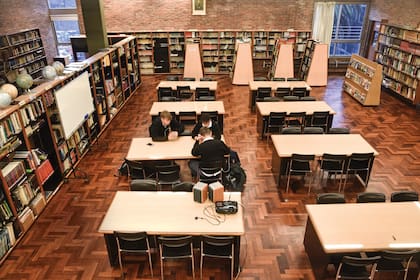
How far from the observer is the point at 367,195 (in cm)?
417

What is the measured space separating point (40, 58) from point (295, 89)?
9.54 m

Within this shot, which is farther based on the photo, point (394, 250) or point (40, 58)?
point (40, 58)

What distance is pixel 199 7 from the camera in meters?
12.5

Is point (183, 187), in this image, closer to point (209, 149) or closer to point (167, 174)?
point (209, 149)

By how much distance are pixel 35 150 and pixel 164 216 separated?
253 cm

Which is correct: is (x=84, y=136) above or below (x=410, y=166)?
above

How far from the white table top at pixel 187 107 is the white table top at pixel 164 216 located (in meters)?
3.04

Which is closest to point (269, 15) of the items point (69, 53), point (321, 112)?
point (321, 112)

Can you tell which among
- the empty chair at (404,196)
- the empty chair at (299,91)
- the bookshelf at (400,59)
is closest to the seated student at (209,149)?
the empty chair at (404,196)

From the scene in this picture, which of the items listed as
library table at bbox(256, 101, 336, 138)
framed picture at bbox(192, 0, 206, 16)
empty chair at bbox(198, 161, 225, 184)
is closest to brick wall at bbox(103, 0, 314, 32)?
framed picture at bbox(192, 0, 206, 16)

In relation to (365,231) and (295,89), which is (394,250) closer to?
(365,231)

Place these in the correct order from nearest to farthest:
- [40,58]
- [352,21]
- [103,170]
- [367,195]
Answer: [367,195] < [103,170] < [40,58] < [352,21]

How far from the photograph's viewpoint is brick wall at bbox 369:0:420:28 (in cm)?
1009

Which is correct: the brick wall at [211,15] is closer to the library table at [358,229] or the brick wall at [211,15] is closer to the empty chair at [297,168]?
the empty chair at [297,168]
